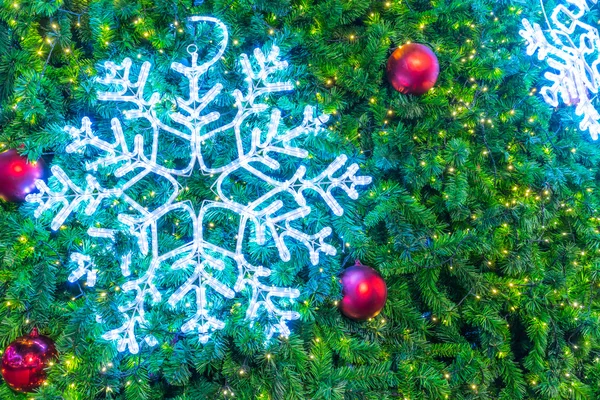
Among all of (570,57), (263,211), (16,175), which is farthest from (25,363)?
(570,57)

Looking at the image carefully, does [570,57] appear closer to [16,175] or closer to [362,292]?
[362,292]

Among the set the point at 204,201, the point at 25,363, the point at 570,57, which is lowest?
the point at 25,363

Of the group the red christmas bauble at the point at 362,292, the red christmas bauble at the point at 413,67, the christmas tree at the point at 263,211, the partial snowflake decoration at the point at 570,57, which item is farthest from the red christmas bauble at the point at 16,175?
the partial snowflake decoration at the point at 570,57

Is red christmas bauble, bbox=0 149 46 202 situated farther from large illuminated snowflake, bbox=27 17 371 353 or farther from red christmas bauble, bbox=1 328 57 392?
red christmas bauble, bbox=1 328 57 392

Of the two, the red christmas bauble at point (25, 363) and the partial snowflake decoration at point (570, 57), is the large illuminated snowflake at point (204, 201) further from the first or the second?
the partial snowflake decoration at point (570, 57)

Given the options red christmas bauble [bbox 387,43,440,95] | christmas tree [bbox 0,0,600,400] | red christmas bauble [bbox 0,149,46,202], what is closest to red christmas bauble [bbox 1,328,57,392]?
christmas tree [bbox 0,0,600,400]

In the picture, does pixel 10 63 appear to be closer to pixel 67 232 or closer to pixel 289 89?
pixel 67 232
